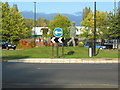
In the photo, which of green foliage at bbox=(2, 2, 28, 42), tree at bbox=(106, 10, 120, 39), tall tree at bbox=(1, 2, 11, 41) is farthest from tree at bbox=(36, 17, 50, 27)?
tree at bbox=(106, 10, 120, 39)

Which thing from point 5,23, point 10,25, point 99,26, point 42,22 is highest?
point 42,22

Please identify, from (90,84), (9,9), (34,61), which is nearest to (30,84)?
(90,84)

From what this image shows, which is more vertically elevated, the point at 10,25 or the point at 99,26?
the point at 10,25

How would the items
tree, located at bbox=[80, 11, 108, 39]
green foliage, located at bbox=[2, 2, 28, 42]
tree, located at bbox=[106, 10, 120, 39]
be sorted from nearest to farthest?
tree, located at bbox=[106, 10, 120, 39] → tree, located at bbox=[80, 11, 108, 39] → green foliage, located at bbox=[2, 2, 28, 42]

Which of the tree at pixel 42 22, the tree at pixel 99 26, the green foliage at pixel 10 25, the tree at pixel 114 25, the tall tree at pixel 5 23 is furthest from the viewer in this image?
the tree at pixel 42 22

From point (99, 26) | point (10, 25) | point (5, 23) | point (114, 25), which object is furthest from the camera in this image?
point (10, 25)

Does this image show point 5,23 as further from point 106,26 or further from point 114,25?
point 114,25

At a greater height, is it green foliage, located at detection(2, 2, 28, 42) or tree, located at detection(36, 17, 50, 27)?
tree, located at detection(36, 17, 50, 27)

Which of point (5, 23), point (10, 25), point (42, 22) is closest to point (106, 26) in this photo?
point (10, 25)

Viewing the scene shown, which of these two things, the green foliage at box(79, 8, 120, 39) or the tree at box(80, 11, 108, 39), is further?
the tree at box(80, 11, 108, 39)

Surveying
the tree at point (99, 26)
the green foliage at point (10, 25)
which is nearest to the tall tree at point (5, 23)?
the green foliage at point (10, 25)

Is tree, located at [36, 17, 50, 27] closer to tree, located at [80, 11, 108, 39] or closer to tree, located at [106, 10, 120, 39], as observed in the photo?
tree, located at [80, 11, 108, 39]

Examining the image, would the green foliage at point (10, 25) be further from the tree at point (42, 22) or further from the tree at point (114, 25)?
the tree at point (42, 22)

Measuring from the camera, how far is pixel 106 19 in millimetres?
51750
